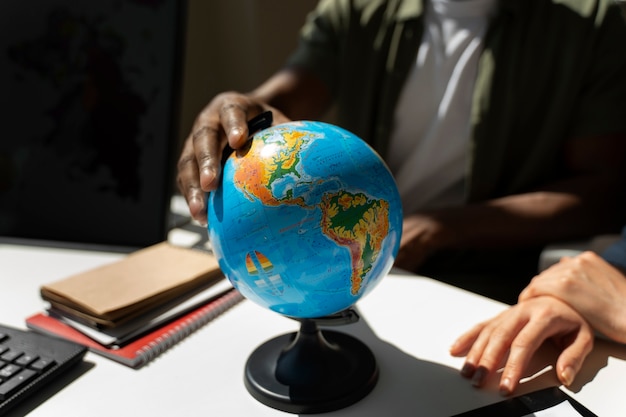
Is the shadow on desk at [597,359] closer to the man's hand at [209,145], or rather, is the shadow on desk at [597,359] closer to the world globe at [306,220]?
the world globe at [306,220]

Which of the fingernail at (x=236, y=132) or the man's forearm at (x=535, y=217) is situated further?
the man's forearm at (x=535, y=217)

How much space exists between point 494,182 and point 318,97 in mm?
550

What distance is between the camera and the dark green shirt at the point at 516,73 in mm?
1378

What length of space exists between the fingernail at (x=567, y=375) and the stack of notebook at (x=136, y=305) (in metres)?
0.54

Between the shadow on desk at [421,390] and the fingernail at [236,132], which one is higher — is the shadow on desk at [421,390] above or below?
below

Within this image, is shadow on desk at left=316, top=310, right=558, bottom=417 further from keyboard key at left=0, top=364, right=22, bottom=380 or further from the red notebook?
keyboard key at left=0, top=364, right=22, bottom=380

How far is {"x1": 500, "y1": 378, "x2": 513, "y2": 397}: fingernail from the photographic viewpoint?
2.37 feet

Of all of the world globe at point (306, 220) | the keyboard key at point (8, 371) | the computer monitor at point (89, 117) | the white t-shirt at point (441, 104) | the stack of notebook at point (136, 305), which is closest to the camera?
the world globe at point (306, 220)

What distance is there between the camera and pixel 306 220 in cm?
64

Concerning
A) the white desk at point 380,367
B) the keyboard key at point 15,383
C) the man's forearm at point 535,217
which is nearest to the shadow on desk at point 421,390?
the white desk at point 380,367

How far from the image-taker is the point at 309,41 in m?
1.60

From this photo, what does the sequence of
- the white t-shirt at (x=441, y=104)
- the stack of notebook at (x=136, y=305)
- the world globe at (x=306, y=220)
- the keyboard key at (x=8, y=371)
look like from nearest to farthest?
the world globe at (x=306, y=220) → the keyboard key at (x=8, y=371) → the stack of notebook at (x=136, y=305) → the white t-shirt at (x=441, y=104)

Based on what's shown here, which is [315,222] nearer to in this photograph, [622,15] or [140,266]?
[140,266]

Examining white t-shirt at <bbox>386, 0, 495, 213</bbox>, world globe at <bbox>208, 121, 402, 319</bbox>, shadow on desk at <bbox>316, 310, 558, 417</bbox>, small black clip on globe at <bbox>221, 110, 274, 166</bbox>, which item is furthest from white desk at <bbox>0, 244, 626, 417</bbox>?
white t-shirt at <bbox>386, 0, 495, 213</bbox>
